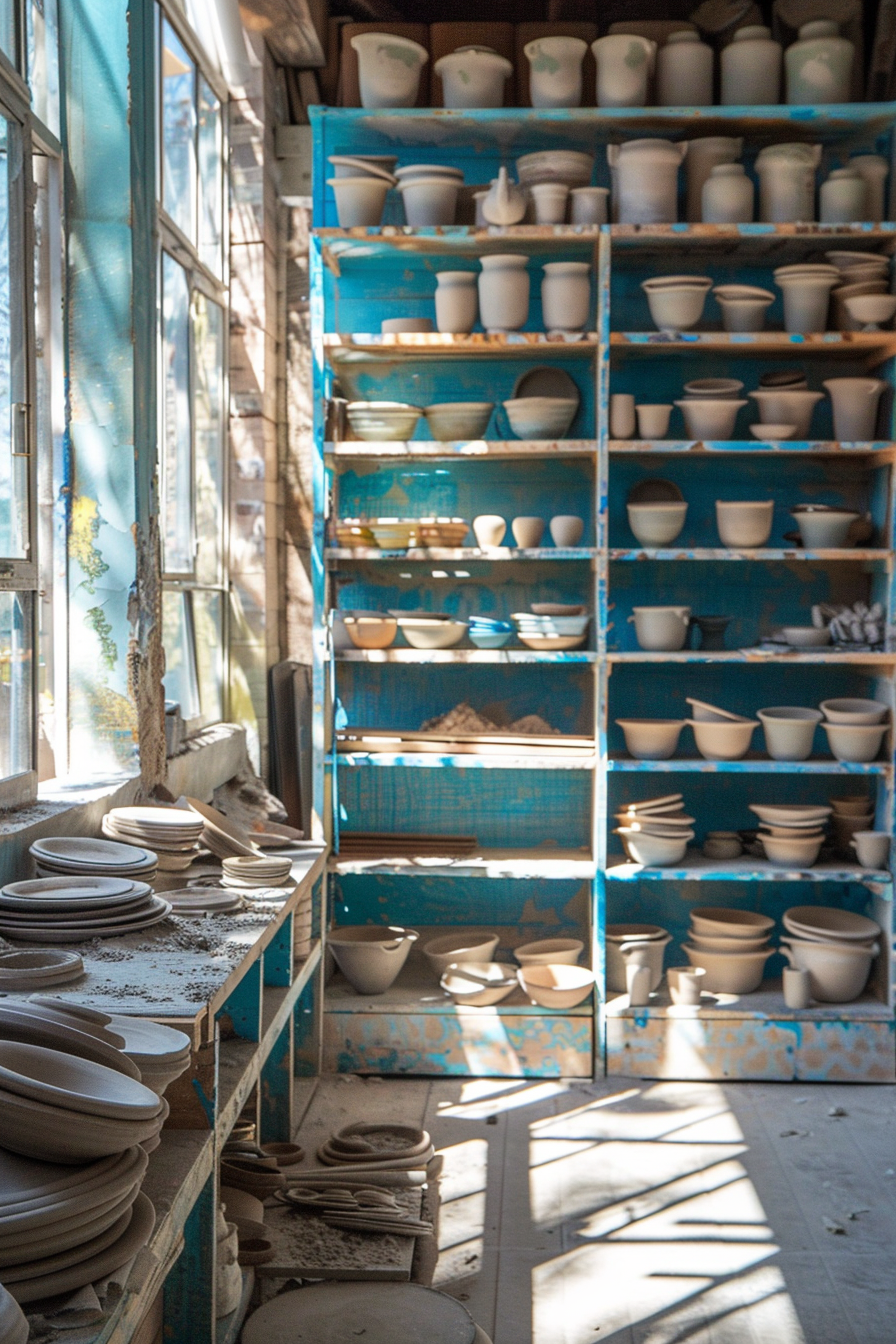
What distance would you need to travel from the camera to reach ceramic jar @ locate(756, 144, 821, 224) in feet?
14.2

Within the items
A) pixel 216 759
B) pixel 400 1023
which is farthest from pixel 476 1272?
pixel 216 759

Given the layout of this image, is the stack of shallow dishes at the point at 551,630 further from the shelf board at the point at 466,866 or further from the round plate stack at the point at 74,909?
the round plate stack at the point at 74,909

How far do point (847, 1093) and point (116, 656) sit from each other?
8.96 ft

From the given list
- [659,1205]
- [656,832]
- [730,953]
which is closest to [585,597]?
[656,832]

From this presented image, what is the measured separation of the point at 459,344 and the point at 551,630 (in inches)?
40.5

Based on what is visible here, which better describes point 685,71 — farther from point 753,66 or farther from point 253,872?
point 253,872

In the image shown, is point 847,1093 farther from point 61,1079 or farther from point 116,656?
point 61,1079

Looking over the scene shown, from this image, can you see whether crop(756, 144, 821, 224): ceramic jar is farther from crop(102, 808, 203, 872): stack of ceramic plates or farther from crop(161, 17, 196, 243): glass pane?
crop(102, 808, 203, 872): stack of ceramic plates

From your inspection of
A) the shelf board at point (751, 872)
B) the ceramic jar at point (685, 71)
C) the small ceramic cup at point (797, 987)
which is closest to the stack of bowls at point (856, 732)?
the shelf board at point (751, 872)

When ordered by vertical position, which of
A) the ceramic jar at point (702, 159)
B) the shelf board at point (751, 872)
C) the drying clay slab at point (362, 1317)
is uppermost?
the ceramic jar at point (702, 159)

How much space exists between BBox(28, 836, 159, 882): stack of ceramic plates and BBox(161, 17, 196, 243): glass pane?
7.71 ft

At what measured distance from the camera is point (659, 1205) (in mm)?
3328

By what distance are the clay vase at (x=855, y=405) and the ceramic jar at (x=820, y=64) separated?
3.18 feet

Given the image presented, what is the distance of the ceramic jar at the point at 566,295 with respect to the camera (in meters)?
4.32
